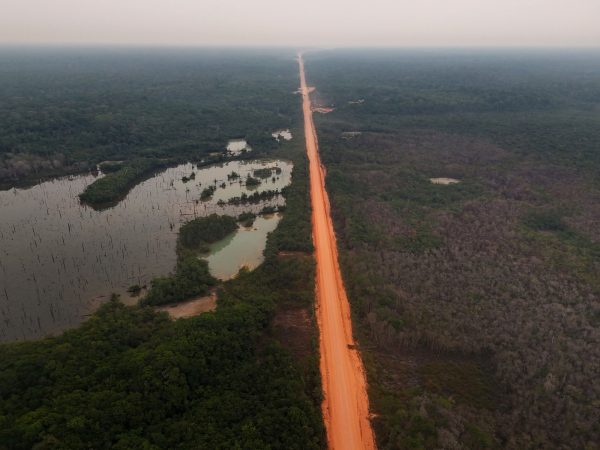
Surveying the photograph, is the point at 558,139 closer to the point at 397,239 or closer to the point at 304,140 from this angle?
the point at 304,140

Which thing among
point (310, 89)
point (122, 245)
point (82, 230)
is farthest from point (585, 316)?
point (310, 89)

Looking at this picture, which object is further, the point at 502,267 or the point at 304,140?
the point at 304,140

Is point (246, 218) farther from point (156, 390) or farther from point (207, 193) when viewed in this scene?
point (156, 390)

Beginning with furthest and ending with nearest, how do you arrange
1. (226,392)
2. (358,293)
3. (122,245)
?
(122,245)
(358,293)
(226,392)

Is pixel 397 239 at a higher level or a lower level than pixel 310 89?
lower

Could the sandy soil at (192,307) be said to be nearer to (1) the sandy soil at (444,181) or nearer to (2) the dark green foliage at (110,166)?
(2) the dark green foliage at (110,166)

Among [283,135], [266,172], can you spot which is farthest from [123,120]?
[266,172]

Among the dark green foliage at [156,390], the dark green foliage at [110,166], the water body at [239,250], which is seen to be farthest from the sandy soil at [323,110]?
the dark green foliage at [156,390]

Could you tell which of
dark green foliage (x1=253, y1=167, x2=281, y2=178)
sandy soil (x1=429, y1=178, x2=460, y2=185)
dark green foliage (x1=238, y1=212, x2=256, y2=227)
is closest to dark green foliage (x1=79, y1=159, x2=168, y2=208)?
dark green foliage (x1=253, y1=167, x2=281, y2=178)

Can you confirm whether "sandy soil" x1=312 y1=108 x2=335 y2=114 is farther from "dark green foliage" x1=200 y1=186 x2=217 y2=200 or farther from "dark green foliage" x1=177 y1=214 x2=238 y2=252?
"dark green foliage" x1=177 y1=214 x2=238 y2=252
